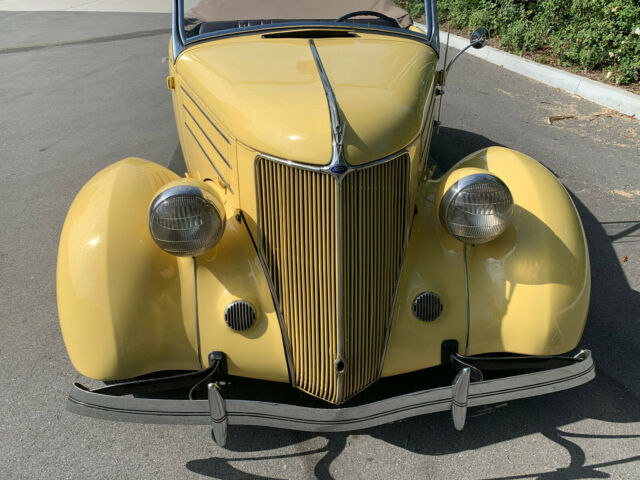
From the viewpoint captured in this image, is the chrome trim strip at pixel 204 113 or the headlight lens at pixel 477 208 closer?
the headlight lens at pixel 477 208

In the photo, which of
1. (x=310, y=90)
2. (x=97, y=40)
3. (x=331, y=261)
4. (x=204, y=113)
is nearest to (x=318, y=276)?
(x=331, y=261)

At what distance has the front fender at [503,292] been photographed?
2.27 metres

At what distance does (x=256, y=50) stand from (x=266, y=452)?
6.37 feet

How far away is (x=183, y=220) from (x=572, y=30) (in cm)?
809

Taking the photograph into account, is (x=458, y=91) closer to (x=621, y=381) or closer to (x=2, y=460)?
(x=621, y=381)

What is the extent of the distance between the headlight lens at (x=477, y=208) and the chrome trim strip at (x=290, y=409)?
1.96 ft

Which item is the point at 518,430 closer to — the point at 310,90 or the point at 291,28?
the point at 310,90

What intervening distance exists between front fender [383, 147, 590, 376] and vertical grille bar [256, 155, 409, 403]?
0.39ft

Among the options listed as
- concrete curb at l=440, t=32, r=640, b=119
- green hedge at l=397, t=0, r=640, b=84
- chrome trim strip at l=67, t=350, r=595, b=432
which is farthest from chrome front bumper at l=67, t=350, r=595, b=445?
concrete curb at l=440, t=32, r=640, b=119

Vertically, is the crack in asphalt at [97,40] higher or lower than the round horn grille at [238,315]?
lower

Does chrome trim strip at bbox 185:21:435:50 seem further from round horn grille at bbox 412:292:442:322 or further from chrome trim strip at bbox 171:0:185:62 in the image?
round horn grille at bbox 412:292:442:322

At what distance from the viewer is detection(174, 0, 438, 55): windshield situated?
3.23 metres

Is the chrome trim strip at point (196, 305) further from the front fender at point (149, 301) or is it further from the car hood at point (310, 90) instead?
the car hood at point (310, 90)

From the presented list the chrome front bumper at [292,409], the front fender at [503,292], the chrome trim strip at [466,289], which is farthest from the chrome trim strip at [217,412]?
the chrome trim strip at [466,289]
